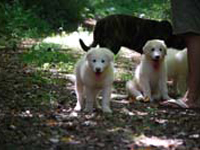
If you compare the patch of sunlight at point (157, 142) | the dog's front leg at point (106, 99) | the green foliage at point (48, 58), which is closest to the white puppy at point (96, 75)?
the dog's front leg at point (106, 99)

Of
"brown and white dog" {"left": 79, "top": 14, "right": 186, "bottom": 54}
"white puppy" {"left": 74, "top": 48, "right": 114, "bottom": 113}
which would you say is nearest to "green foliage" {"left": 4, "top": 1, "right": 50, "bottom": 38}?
"brown and white dog" {"left": 79, "top": 14, "right": 186, "bottom": 54}

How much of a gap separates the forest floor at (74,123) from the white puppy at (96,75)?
0.54ft

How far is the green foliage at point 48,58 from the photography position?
348 inches

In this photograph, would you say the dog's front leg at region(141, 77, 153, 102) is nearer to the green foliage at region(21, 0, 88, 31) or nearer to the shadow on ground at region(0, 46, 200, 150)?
the shadow on ground at region(0, 46, 200, 150)

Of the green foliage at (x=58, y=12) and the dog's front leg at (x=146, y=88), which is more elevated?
the green foliage at (x=58, y=12)

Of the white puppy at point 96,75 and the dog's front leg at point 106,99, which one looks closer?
→ the white puppy at point 96,75

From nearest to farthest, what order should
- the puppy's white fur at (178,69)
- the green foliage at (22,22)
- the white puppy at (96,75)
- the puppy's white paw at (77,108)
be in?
the white puppy at (96,75)
the puppy's white paw at (77,108)
the puppy's white fur at (178,69)
the green foliage at (22,22)

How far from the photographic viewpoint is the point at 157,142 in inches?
178

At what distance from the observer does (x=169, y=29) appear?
10273mm

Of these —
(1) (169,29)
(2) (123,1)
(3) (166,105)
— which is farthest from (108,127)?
(2) (123,1)

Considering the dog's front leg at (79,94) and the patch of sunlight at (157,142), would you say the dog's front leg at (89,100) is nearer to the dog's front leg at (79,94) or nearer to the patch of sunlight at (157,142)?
the dog's front leg at (79,94)

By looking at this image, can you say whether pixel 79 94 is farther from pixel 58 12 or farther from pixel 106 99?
pixel 58 12

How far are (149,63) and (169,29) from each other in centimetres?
363

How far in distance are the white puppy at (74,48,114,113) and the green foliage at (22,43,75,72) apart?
2.85 meters
